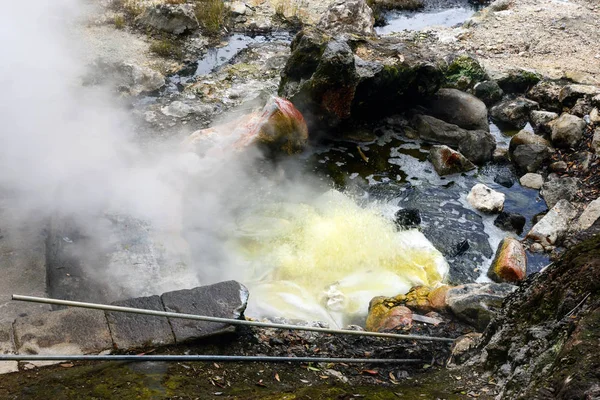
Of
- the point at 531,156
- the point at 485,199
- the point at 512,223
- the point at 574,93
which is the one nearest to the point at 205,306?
the point at 512,223

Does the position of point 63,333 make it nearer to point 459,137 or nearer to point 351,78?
point 351,78

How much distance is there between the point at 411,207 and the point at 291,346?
3.71 metres

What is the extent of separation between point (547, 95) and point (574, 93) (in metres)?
0.51

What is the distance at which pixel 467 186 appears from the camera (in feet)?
26.8

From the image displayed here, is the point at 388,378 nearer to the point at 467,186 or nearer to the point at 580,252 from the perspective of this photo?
the point at 580,252

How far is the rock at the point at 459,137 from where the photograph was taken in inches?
343

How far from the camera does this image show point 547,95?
995cm

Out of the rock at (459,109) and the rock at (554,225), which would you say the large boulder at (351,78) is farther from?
the rock at (554,225)

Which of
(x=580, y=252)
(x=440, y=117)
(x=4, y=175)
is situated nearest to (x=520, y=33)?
(x=440, y=117)

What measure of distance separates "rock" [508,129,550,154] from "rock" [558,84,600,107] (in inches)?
49.3

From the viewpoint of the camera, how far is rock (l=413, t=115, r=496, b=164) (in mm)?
8703

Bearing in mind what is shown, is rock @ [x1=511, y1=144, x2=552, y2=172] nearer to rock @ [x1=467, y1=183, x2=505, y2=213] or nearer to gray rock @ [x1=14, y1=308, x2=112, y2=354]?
rock @ [x1=467, y1=183, x2=505, y2=213]

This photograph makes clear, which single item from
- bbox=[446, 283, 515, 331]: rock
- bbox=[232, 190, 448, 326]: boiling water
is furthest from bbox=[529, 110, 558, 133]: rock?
bbox=[446, 283, 515, 331]: rock

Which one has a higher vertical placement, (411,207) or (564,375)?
(564,375)
